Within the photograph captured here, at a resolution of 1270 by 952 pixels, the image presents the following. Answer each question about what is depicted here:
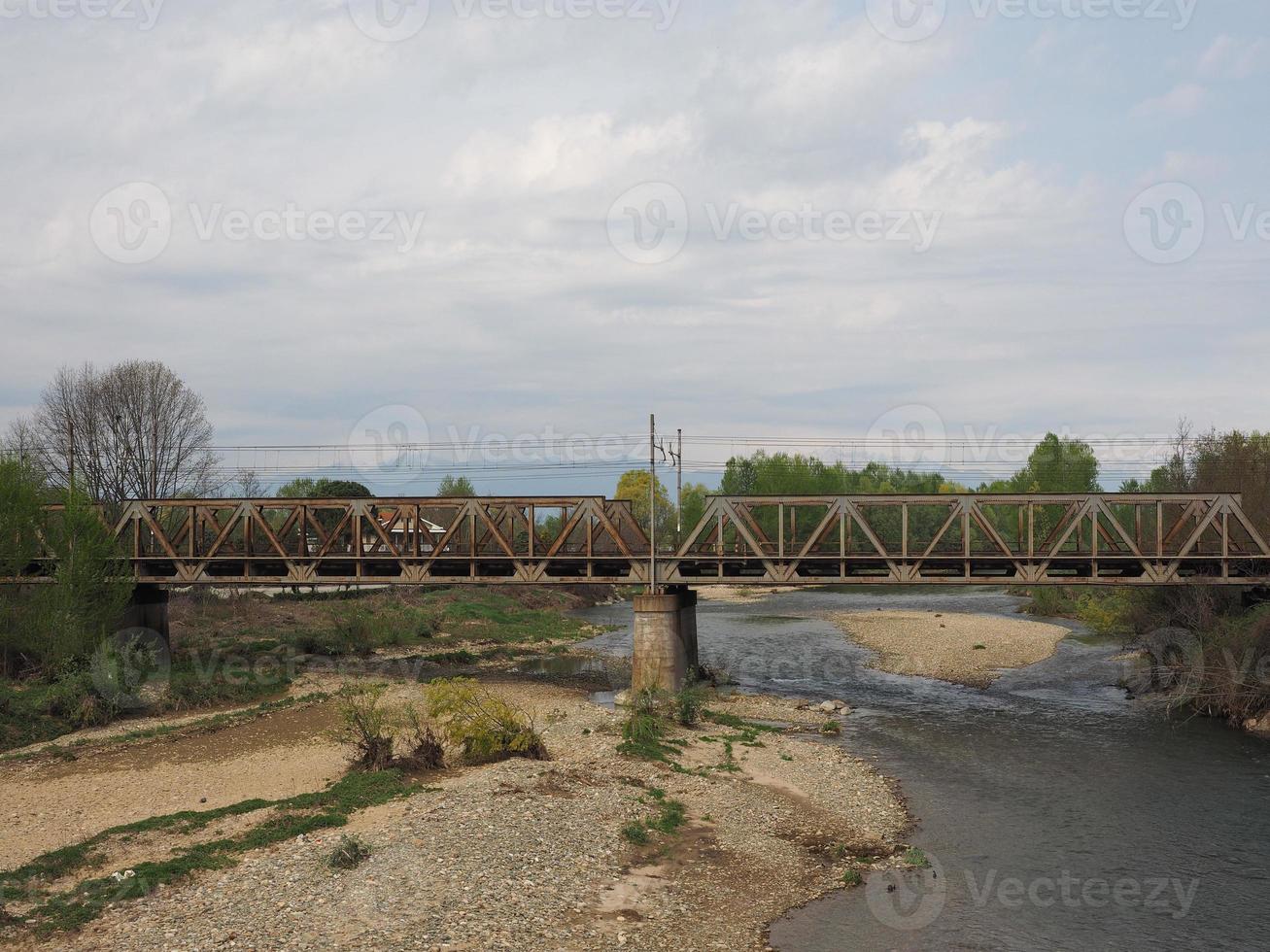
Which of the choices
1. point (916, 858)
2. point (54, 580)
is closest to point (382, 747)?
point (916, 858)

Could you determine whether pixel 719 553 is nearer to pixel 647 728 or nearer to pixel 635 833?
pixel 647 728

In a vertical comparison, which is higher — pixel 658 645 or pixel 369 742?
pixel 658 645

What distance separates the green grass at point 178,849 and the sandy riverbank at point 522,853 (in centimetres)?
42

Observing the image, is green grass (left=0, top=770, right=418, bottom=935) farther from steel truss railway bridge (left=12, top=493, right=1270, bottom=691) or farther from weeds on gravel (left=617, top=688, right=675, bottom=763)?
steel truss railway bridge (left=12, top=493, right=1270, bottom=691)

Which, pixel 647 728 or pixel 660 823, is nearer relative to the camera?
pixel 660 823

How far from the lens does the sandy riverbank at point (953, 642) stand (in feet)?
157

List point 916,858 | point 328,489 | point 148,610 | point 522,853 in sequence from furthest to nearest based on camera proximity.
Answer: point 328,489 → point 148,610 → point 916,858 → point 522,853

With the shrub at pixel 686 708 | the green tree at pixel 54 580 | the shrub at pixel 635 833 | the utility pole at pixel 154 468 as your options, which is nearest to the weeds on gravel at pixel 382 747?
the shrub at pixel 635 833

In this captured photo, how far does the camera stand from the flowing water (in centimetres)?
1780

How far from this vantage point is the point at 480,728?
26594mm

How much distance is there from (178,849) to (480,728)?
865 cm

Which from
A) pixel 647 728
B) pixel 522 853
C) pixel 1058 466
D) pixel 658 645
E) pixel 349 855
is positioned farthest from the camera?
pixel 1058 466

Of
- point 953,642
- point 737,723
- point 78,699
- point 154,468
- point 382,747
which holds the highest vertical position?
point 154,468

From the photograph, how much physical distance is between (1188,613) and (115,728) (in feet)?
134
